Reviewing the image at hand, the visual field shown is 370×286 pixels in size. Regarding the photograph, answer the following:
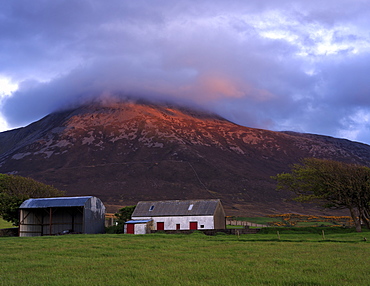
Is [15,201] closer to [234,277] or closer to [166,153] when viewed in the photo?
[234,277]

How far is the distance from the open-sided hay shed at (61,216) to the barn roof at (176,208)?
6.51 metres

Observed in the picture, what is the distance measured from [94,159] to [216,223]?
136955 millimetres

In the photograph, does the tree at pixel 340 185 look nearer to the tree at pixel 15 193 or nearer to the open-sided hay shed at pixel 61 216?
the open-sided hay shed at pixel 61 216

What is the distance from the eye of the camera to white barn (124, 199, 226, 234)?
58250mm

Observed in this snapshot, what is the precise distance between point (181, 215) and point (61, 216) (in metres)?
17.6

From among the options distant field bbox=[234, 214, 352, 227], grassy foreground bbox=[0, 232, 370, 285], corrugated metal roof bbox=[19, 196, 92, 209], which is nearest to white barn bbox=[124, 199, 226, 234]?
corrugated metal roof bbox=[19, 196, 92, 209]

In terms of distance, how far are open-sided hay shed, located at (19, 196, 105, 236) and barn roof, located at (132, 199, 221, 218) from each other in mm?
6510

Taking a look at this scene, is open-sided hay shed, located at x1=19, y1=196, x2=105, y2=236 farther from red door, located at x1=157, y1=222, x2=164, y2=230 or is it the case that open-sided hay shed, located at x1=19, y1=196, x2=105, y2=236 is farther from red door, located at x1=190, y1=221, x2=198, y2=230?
red door, located at x1=190, y1=221, x2=198, y2=230

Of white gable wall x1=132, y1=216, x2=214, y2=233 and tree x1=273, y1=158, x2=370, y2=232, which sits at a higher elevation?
tree x1=273, y1=158, x2=370, y2=232

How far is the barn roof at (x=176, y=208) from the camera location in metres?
59.1

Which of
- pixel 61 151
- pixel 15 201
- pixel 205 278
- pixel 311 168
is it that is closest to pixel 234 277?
pixel 205 278

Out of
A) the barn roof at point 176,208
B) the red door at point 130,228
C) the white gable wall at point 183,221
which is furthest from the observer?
the barn roof at point 176,208

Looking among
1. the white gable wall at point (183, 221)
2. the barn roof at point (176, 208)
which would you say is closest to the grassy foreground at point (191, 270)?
the white gable wall at point (183, 221)

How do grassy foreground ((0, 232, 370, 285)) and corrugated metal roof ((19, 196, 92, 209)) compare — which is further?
corrugated metal roof ((19, 196, 92, 209))
